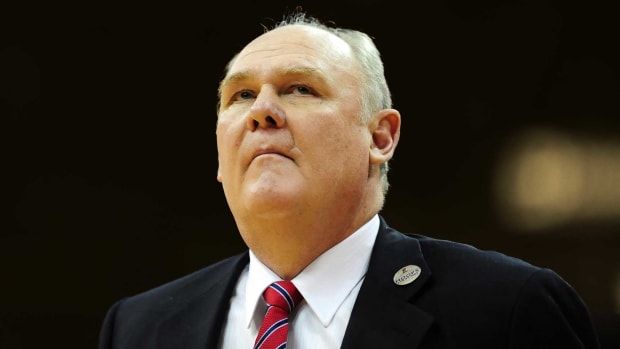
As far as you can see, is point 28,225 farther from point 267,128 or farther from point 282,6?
point 267,128

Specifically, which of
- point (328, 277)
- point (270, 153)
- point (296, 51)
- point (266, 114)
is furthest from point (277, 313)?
point (296, 51)

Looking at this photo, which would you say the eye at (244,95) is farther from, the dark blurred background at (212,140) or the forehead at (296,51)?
the dark blurred background at (212,140)

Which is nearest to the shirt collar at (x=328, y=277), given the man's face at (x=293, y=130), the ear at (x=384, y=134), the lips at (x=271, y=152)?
the man's face at (x=293, y=130)

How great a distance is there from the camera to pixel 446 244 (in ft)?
7.86

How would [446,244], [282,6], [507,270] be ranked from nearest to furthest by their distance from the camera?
[507,270], [446,244], [282,6]

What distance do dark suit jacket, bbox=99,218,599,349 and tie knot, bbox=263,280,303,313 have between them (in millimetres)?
188

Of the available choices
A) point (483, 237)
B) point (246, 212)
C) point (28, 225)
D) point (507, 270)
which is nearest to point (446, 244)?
point (507, 270)

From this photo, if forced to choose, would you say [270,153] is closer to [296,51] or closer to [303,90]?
[303,90]

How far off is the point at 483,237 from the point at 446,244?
1.68m

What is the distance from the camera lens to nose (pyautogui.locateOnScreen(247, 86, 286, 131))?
2.28 m

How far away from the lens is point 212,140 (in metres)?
4.27

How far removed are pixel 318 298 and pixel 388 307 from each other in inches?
8.5

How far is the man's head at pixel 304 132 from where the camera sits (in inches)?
88.9

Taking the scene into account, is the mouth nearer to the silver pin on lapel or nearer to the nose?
the nose
